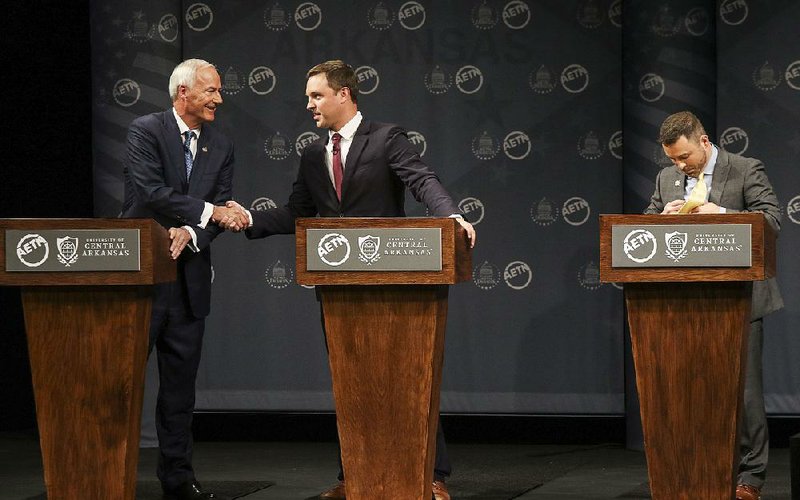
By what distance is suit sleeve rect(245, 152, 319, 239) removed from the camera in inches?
195

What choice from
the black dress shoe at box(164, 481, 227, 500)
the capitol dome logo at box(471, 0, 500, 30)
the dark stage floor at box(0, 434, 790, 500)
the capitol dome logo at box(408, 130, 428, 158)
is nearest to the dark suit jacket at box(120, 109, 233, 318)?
the black dress shoe at box(164, 481, 227, 500)

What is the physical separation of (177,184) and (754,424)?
2410 millimetres

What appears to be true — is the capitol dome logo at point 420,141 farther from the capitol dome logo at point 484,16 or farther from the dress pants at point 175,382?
the dress pants at point 175,382

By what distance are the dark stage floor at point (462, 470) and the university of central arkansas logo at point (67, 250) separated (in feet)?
4.50

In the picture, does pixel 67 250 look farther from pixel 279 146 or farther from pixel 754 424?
pixel 279 146

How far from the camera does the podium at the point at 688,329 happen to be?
12.8ft

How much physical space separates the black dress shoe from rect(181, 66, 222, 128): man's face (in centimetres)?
142

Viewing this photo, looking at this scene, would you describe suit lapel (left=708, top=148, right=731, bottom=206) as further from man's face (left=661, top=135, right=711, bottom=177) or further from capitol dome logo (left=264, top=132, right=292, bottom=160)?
capitol dome logo (left=264, top=132, right=292, bottom=160)

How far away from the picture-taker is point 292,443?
668 cm

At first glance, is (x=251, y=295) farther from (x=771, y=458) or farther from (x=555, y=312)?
(x=771, y=458)

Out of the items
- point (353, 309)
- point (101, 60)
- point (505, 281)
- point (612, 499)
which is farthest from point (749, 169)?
point (101, 60)

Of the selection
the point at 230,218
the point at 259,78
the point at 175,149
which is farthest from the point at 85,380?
the point at 259,78

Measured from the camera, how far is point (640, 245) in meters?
3.94

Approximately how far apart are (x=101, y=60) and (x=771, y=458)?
3.88m
